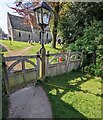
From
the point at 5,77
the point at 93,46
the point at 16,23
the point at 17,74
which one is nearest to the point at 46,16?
the point at 17,74

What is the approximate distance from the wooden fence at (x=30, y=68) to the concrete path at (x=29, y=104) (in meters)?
0.45

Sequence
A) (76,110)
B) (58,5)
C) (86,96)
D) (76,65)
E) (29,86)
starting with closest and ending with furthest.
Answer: (76,110) → (86,96) → (29,86) → (76,65) → (58,5)

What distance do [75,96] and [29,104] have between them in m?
1.91

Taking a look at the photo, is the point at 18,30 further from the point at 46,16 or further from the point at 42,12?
the point at 42,12

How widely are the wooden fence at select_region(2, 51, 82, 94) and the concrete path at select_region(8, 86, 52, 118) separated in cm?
45

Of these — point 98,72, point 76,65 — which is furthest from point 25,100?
point 76,65

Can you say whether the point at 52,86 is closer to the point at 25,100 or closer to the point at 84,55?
the point at 25,100

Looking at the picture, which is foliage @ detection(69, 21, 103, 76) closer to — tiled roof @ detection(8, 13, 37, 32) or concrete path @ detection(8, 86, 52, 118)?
concrete path @ detection(8, 86, 52, 118)

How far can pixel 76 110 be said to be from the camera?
514cm

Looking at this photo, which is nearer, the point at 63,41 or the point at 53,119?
the point at 53,119

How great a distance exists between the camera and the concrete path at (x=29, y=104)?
4789mm

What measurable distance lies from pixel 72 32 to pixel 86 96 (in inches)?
253

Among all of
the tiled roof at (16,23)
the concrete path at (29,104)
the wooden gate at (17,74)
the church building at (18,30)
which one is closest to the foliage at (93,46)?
the wooden gate at (17,74)

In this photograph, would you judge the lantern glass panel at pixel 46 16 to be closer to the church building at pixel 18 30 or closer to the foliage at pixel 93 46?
the foliage at pixel 93 46
